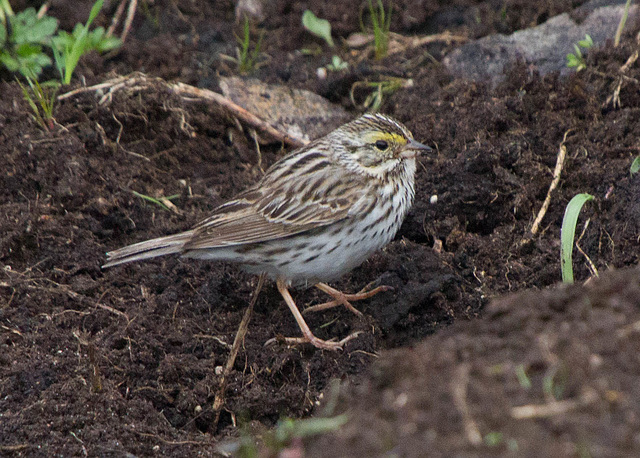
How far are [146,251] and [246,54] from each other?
3507mm

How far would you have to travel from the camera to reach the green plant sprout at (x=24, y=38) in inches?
298

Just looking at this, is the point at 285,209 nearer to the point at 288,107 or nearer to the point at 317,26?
the point at 288,107

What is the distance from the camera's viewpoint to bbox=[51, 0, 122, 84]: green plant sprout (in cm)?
712

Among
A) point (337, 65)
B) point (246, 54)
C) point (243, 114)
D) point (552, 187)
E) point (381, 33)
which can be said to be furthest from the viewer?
point (246, 54)

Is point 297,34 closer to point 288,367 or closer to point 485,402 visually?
point 288,367

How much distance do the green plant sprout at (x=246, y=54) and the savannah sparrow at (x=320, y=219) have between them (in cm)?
261


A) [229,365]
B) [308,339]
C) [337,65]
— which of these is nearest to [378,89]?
[337,65]

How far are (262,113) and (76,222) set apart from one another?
2157 mm

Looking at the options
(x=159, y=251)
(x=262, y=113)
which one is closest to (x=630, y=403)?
(x=159, y=251)

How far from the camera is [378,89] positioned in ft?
24.8

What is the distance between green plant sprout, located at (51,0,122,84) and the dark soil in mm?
233

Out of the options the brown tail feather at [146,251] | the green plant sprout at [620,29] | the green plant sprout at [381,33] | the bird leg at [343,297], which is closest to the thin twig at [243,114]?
the green plant sprout at [381,33]

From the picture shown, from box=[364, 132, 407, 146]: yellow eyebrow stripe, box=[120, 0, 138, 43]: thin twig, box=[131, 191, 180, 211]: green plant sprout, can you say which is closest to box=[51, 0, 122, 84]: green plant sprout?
box=[120, 0, 138, 43]: thin twig

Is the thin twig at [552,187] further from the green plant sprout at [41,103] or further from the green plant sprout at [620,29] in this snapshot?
the green plant sprout at [41,103]
